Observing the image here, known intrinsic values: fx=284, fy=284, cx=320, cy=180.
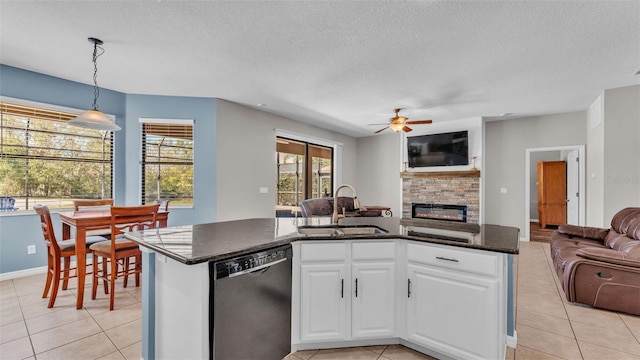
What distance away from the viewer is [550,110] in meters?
5.31

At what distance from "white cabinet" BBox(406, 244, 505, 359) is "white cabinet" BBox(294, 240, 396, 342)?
0.53ft

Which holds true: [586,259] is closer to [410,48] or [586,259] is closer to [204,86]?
[410,48]

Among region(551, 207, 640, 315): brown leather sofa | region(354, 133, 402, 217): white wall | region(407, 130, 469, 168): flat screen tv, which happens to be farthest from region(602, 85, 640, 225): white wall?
region(354, 133, 402, 217): white wall

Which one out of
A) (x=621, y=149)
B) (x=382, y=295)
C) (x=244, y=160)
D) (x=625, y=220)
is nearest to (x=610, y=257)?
(x=625, y=220)

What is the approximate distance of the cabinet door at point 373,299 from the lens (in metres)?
1.96

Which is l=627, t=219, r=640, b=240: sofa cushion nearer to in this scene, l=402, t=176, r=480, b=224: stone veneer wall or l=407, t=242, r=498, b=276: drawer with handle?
l=402, t=176, r=480, b=224: stone veneer wall

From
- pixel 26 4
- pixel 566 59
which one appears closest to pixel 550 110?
pixel 566 59

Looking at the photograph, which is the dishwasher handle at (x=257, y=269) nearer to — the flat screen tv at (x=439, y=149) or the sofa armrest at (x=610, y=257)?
the sofa armrest at (x=610, y=257)

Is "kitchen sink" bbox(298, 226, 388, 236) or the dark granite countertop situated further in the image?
"kitchen sink" bbox(298, 226, 388, 236)

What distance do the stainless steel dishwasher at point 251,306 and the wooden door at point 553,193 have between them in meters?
8.81

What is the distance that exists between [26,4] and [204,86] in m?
1.94

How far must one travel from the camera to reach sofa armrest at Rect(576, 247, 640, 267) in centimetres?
258

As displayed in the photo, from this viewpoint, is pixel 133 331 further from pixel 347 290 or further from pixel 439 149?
pixel 439 149

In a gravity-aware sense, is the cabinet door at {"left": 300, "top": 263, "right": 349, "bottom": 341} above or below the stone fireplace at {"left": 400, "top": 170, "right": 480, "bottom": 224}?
below
